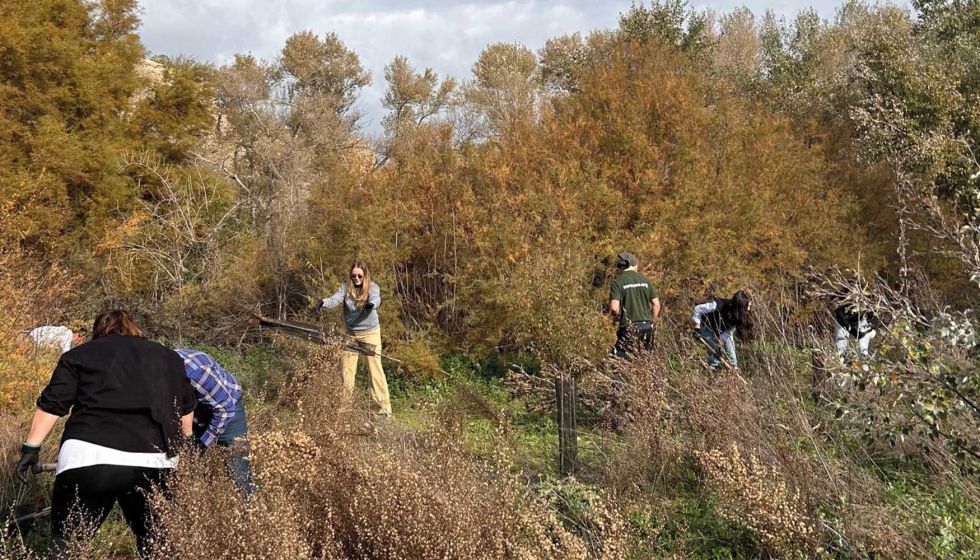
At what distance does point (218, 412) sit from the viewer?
3.89m

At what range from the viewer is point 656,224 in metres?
9.72

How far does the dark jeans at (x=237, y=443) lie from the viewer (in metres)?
3.75

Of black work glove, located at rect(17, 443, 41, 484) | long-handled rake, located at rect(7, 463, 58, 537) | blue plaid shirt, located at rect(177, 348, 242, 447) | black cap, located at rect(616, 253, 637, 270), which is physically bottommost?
long-handled rake, located at rect(7, 463, 58, 537)

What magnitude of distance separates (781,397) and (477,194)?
19.2 feet

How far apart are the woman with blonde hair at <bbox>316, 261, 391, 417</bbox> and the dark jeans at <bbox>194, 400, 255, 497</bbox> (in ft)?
9.69

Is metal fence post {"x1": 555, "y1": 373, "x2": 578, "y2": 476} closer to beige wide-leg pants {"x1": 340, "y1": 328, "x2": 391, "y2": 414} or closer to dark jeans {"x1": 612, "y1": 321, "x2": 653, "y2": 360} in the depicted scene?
dark jeans {"x1": 612, "y1": 321, "x2": 653, "y2": 360}

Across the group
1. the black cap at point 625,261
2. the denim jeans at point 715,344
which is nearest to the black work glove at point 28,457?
the black cap at point 625,261

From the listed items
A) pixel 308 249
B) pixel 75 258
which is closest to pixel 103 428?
pixel 308 249

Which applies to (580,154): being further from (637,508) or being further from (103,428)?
(103,428)

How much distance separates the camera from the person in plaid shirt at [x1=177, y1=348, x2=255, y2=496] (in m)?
3.74

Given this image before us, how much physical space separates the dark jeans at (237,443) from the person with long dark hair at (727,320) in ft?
14.9

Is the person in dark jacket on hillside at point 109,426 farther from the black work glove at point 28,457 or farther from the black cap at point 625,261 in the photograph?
the black cap at point 625,261

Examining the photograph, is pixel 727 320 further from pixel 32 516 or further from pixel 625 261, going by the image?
pixel 32 516

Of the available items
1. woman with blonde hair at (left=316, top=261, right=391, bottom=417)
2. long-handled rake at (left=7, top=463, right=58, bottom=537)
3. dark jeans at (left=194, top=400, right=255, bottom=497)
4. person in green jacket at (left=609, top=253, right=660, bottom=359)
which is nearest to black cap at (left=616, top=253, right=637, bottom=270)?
person in green jacket at (left=609, top=253, right=660, bottom=359)
